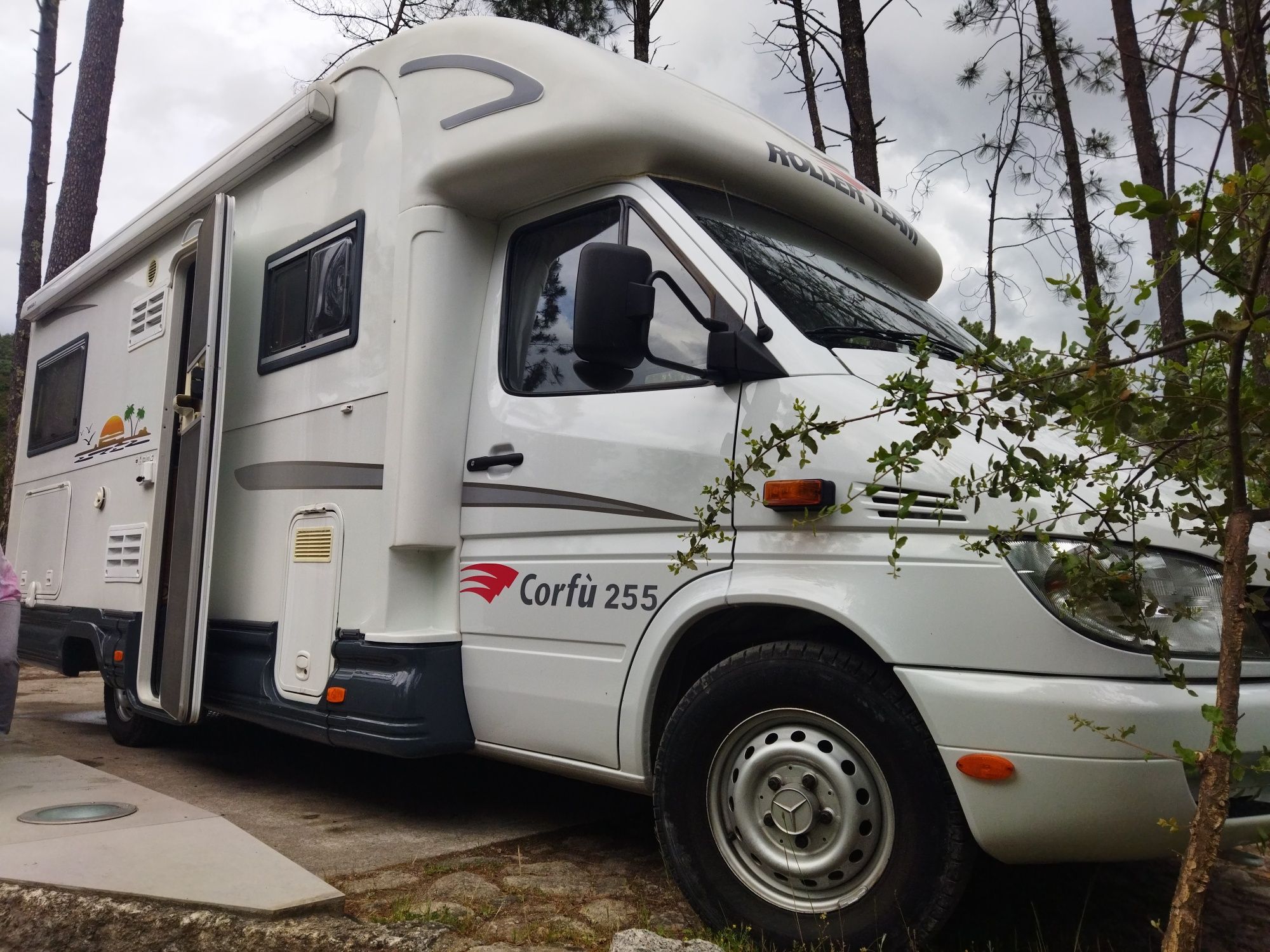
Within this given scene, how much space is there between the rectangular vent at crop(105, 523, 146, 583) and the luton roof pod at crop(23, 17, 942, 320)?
2.20m

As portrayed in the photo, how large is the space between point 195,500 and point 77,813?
1338 mm

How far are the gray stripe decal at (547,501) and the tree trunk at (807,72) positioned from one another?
716 centimetres

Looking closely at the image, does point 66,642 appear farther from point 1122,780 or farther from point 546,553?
point 1122,780

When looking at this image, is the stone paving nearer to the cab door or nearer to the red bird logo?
the cab door

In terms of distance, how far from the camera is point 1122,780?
248cm

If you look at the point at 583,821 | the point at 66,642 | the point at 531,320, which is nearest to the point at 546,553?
the point at 531,320

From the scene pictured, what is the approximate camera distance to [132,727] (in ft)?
18.9

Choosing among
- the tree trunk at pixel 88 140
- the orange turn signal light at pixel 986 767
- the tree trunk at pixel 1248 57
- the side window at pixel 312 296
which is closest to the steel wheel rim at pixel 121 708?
the side window at pixel 312 296

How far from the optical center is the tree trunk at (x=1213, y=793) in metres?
2.12

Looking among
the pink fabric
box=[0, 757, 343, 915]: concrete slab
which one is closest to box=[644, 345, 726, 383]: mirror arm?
box=[0, 757, 343, 915]: concrete slab

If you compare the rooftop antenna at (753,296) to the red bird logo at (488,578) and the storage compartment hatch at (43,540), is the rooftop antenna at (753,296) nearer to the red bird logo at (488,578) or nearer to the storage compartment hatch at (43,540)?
the red bird logo at (488,578)

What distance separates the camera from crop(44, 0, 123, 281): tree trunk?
10.8m

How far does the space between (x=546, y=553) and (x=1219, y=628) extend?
202cm

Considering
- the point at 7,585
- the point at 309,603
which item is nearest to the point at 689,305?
the point at 309,603
